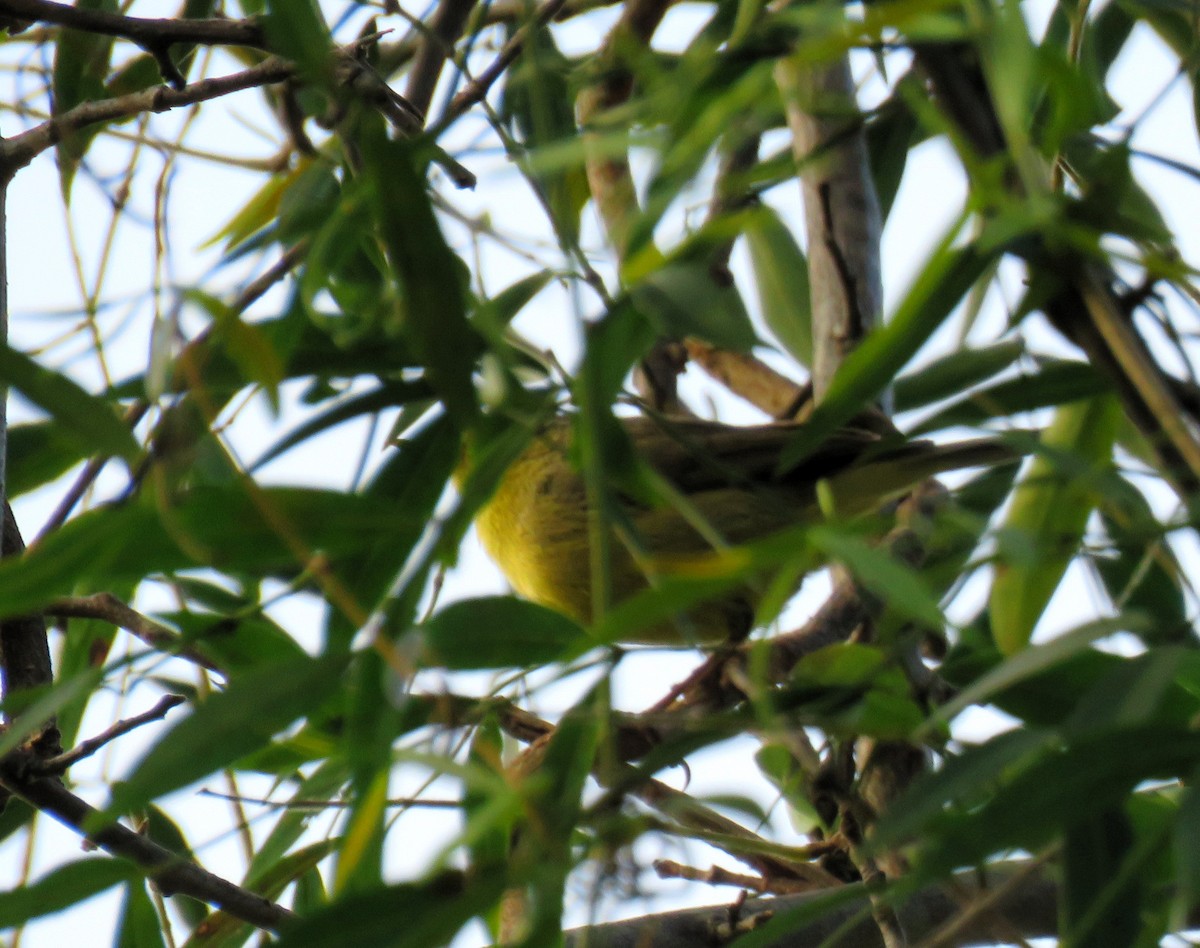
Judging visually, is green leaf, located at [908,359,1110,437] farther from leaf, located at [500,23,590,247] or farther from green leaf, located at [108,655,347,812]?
green leaf, located at [108,655,347,812]

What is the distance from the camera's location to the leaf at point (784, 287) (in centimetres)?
189

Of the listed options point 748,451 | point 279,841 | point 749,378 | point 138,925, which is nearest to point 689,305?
point 279,841

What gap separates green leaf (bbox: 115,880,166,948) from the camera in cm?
129

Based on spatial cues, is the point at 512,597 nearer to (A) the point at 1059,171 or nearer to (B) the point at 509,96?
(A) the point at 1059,171

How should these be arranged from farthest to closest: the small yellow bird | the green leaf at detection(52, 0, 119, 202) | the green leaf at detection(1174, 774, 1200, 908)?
the small yellow bird < the green leaf at detection(52, 0, 119, 202) < the green leaf at detection(1174, 774, 1200, 908)

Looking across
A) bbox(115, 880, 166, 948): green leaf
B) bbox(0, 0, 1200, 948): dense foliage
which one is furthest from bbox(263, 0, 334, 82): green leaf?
bbox(115, 880, 166, 948): green leaf

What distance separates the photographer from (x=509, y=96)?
5.28ft

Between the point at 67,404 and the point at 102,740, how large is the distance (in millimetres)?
673

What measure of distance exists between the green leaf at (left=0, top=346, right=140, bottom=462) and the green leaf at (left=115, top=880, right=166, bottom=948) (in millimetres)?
800

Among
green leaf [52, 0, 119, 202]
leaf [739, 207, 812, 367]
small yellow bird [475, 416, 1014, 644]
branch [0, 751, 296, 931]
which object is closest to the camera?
branch [0, 751, 296, 931]

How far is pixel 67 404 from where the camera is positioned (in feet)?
2.03

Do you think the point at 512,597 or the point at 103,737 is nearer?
the point at 512,597

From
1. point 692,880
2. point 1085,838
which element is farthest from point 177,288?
point 692,880

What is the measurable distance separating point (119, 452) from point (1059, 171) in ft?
2.58
